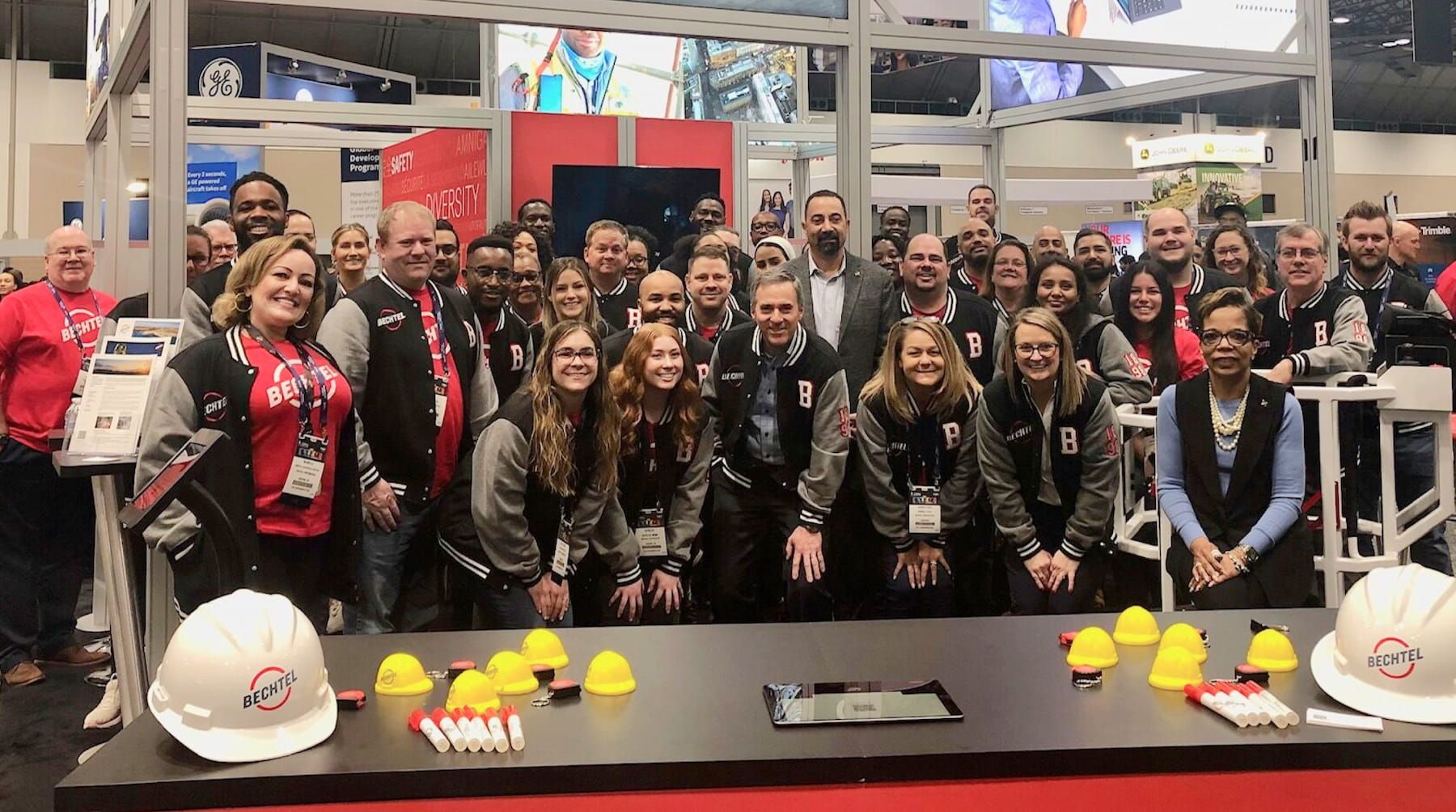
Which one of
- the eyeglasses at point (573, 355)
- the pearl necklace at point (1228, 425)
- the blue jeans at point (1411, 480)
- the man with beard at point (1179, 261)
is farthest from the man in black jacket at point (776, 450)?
the blue jeans at point (1411, 480)

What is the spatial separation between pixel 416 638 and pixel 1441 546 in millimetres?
4091

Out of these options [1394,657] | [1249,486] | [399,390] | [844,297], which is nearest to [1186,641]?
[1394,657]

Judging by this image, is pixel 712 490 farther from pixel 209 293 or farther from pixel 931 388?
pixel 209 293

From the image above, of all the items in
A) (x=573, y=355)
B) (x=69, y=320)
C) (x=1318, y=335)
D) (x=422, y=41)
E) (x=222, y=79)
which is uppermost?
(x=422, y=41)

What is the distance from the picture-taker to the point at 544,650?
1.86 metres

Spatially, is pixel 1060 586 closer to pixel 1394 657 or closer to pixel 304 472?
pixel 1394 657

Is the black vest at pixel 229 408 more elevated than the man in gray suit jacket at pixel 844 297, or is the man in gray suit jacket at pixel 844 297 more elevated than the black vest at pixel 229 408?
the man in gray suit jacket at pixel 844 297

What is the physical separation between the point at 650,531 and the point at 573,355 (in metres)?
0.67

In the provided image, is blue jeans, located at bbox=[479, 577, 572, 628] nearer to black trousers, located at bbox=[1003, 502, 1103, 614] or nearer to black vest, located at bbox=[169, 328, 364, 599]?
black vest, located at bbox=[169, 328, 364, 599]

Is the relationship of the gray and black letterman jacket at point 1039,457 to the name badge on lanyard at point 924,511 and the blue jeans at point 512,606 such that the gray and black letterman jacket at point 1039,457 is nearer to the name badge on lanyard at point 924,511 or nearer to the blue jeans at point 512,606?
A: the name badge on lanyard at point 924,511

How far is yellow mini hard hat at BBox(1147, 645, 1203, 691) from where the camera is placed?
171 centimetres

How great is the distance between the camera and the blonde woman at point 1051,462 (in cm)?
363

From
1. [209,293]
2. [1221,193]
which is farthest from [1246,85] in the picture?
[1221,193]

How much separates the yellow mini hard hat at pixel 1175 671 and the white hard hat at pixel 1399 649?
18cm
